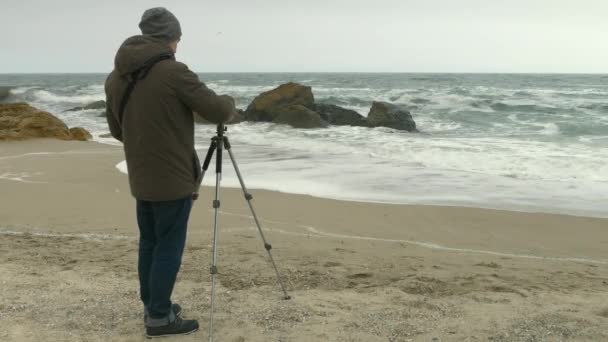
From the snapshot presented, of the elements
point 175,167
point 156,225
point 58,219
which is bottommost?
point 58,219

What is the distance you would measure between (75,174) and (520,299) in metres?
7.03

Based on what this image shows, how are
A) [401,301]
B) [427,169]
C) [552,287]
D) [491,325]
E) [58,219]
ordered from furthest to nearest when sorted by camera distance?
[427,169] → [58,219] → [552,287] → [401,301] → [491,325]

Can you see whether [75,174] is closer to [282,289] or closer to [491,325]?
[282,289]

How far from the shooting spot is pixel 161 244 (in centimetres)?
331

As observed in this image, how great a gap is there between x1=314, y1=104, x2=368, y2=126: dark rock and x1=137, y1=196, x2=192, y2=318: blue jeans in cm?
1754

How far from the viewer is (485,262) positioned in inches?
203

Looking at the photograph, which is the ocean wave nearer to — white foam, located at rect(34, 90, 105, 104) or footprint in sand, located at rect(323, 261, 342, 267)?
white foam, located at rect(34, 90, 105, 104)

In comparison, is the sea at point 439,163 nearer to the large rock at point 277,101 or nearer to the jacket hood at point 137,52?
the large rock at point 277,101

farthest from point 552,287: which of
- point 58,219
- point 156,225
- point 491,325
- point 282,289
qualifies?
point 58,219

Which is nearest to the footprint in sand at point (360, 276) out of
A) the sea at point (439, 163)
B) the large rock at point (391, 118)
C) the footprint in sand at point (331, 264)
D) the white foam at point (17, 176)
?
the footprint in sand at point (331, 264)

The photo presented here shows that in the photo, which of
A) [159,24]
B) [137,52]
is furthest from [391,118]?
[137,52]

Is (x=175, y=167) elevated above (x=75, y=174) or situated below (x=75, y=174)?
above

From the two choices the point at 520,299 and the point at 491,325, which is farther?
the point at 520,299

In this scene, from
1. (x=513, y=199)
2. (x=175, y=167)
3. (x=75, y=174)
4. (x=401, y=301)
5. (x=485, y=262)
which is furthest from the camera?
(x=75, y=174)
